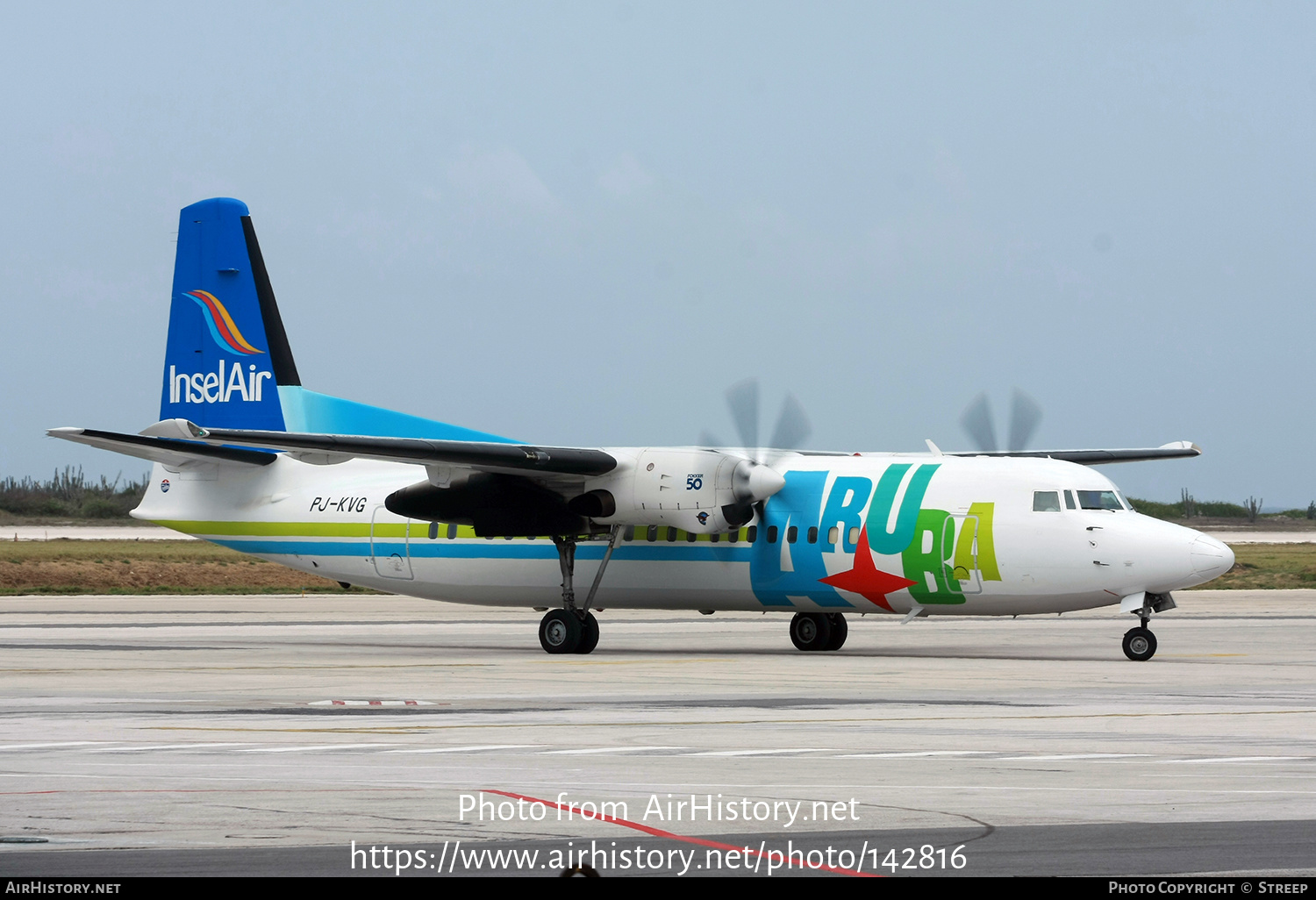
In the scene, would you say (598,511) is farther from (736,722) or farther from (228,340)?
(736,722)

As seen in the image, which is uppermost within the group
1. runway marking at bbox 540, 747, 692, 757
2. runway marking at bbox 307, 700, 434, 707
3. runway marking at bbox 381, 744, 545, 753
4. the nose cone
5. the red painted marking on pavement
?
the nose cone

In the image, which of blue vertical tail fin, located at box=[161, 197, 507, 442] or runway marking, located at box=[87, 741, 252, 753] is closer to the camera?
runway marking, located at box=[87, 741, 252, 753]

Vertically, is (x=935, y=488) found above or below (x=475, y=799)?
above

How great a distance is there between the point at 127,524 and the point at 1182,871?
344 feet

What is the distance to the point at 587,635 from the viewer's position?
1053 inches

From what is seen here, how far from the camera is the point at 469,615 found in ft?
139

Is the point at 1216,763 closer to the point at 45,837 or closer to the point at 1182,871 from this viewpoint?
the point at 1182,871

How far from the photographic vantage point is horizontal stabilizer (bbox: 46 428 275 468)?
24516mm

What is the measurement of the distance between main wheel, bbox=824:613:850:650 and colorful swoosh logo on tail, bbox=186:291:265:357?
12372 millimetres

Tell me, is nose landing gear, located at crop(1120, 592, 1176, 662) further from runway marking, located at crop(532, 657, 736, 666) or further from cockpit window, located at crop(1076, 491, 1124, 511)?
runway marking, located at crop(532, 657, 736, 666)

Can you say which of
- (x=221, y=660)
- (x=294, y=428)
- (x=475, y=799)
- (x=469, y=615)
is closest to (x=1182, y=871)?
(x=475, y=799)

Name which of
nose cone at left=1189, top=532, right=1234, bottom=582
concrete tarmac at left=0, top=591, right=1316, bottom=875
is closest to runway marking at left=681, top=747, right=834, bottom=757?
concrete tarmac at left=0, top=591, right=1316, bottom=875

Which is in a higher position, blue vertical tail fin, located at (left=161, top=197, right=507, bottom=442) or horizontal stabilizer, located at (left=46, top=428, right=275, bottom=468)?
blue vertical tail fin, located at (left=161, top=197, right=507, bottom=442)

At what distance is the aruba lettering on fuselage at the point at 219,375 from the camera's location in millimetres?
31344
